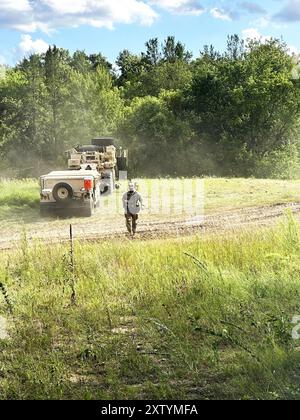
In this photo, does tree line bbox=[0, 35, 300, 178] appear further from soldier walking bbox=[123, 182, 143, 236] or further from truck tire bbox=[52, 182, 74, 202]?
soldier walking bbox=[123, 182, 143, 236]

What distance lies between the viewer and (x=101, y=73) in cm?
5356

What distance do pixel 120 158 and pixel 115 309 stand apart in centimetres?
1710

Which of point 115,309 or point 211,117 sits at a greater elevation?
point 211,117

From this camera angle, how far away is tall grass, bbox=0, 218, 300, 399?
5.15 meters

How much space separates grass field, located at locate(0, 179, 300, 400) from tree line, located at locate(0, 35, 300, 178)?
123 ft

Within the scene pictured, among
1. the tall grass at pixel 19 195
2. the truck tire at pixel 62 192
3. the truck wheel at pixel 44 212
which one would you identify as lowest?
the truck wheel at pixel 44 212

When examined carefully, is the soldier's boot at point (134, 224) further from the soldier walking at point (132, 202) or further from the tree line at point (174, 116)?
the tree line at point (174, 116)

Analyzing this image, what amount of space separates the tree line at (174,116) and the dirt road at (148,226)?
29307 mm

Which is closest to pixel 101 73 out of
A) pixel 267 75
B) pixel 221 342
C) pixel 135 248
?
pixel 267 75

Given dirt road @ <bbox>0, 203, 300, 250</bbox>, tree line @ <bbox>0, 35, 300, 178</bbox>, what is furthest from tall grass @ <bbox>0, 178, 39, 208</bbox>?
tree line @ <bbox>0, 35, 300, 178</bbox>

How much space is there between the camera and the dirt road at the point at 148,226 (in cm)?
1412

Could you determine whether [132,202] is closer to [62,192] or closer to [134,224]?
[134,224]

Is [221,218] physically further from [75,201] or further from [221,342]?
[221,342]

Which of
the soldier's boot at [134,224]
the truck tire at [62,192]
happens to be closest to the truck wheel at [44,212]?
the truck tire at [62,192]
